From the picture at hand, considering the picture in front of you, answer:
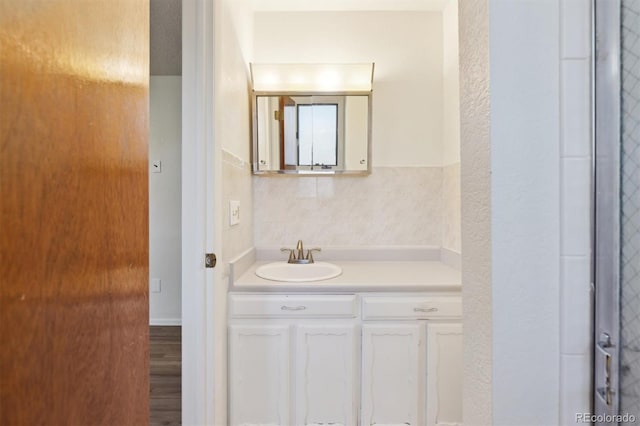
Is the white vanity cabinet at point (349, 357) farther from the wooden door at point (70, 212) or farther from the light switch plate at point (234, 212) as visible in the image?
the wooden door at point (70, 212)

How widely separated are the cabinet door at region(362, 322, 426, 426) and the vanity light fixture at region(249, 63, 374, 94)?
1.44m

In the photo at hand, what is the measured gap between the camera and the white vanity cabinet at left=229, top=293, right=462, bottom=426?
62.5 inches

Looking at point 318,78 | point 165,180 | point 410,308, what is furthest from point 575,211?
point 165,180

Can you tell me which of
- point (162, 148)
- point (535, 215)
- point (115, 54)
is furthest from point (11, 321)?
point (162, 148)

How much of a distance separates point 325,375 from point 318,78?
1719 mm

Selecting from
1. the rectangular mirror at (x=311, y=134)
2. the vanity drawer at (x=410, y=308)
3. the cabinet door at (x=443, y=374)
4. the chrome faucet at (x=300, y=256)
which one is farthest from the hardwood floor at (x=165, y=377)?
the rectangular mirror at (x=311, y=134)

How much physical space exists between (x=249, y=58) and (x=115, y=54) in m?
1.66

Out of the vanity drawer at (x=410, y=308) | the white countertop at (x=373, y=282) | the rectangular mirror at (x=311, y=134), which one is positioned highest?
the rectangular mirror at (x=311, y=134)

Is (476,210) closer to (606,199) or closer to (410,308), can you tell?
(606,199)

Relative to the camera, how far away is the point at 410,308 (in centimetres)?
161

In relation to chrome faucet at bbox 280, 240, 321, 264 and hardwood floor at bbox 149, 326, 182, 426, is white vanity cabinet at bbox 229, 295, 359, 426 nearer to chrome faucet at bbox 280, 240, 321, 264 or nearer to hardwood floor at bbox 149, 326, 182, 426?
chrome faucet at bbox 280, 240, 321, 264

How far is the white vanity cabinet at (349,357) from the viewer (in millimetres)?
1587

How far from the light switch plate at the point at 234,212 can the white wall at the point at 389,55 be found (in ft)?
3.22

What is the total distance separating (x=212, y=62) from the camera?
129 cm
